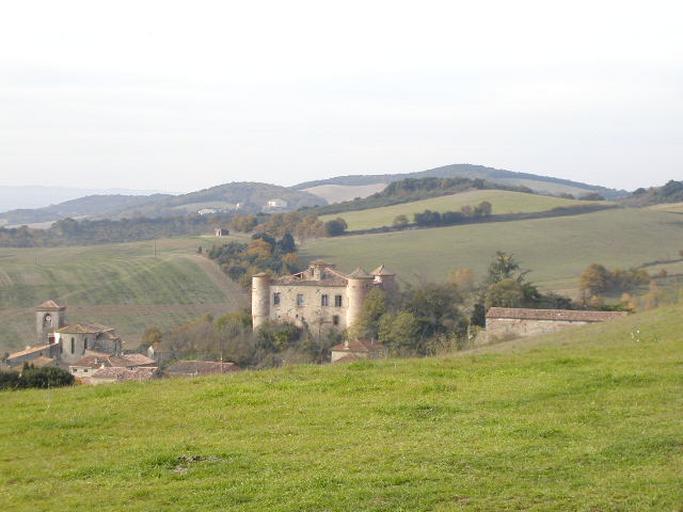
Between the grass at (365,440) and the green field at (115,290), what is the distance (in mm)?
50877

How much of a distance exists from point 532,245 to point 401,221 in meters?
19.4

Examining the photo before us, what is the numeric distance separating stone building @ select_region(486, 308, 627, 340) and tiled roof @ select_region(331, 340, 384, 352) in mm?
8676

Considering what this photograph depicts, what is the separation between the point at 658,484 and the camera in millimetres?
8773

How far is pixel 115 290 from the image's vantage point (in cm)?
7762

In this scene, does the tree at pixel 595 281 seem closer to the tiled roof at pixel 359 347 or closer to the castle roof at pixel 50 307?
the tiled roof at pixel 359 347

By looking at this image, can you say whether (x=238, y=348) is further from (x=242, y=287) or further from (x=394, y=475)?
(x=394, y=475)

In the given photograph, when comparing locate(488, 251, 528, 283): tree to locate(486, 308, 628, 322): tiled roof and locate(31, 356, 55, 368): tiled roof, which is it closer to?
locate(486, 308, 628, 322): tiled roof

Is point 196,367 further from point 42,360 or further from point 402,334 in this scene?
point 42,360

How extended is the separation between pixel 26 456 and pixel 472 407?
550 centimetres

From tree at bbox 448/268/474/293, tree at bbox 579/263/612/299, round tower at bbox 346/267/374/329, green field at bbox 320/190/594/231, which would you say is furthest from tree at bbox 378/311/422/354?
green field at bbox 320/190/594/231

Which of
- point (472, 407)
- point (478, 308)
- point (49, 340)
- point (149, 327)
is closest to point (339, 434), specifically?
point (472, 407)

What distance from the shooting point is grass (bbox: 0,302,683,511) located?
29.1ft

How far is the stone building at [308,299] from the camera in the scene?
6519 centimetres

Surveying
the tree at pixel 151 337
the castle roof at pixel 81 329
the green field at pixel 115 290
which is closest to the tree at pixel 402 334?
the tree at pixel 151 337
